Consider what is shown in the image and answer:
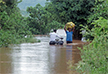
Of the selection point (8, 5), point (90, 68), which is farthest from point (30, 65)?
point (8, 5)

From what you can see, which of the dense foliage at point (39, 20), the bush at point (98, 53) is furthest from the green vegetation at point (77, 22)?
the dense foliage at point (39, 20)

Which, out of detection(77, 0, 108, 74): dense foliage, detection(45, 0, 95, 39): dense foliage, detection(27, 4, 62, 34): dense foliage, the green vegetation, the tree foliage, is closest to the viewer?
detection(77, 0, 108, 74): dense foliage

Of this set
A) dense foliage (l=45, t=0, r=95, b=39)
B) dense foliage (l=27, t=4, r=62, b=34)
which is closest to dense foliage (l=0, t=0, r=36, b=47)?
dense foliage (l=45, t=0, r=95, b=39)

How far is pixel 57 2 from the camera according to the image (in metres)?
32.8

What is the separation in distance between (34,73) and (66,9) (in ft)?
76.2

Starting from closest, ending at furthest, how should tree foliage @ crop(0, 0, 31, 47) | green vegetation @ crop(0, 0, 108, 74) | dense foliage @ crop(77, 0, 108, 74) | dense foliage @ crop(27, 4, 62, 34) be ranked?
dense foliage @ crop(77, 0, 108, 74)
green vegetation @ crop(0, 0, 108, 74)
tree foliage @ crop(0, 0, 31, 47)
dense foliage @ crop(27, 4, 62, 34)

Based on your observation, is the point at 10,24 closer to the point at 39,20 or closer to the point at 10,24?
the point at 10,24

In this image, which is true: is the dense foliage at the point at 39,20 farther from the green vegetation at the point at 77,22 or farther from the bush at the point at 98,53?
the bush at the point at 98,53

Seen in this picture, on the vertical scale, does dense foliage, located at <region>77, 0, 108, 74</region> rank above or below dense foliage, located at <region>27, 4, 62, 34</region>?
below

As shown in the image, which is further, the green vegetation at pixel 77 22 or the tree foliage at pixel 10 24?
the tree foliage at pixel 10 24

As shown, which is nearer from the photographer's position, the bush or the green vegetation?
the bush

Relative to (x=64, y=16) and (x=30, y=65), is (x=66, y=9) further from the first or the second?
(x=30, y=65)

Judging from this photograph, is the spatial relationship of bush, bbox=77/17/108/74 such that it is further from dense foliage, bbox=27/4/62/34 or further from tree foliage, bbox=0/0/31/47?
dense foliage, bbox=27/4/62/34

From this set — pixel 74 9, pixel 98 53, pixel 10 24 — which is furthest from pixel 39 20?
pixel 98 53
